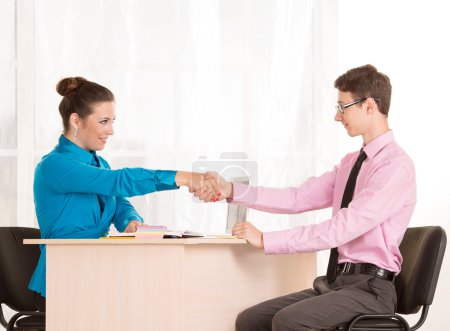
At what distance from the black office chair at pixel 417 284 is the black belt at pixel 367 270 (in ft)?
0.28

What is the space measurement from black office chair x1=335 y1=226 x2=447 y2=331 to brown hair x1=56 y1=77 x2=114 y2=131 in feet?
4.08

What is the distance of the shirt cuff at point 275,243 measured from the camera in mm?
2570

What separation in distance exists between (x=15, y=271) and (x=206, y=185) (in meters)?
0.79

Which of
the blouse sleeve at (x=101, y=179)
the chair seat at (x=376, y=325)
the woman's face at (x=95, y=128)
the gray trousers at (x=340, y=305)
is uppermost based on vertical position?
the woman's face at (x=95, y=128)

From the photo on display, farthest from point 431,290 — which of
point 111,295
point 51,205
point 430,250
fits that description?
point 51,205

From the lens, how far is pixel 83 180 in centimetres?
271

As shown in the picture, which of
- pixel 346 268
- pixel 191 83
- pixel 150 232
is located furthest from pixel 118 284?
pixel 191 83

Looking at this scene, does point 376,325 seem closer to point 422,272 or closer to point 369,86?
point 422,272

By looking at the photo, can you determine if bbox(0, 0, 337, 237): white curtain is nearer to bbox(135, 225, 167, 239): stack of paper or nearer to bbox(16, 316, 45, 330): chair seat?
bbox(16, 316, 45, 330): chair seat

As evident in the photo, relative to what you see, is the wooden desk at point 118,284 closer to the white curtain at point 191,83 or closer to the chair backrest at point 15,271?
the chair backrest at point 15,271

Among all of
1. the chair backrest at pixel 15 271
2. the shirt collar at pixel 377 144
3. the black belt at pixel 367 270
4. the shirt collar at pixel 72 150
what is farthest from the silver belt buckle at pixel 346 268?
the chair backrest at pixel 15 271

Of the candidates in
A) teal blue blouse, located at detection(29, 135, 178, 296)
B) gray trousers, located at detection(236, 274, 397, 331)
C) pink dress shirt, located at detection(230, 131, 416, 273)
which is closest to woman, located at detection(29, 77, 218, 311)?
teal blue blouse, located at detection(29, 135, 178, 296)

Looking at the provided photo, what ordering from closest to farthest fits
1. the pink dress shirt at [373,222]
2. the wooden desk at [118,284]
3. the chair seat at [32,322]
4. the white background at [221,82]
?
1. the wooden desk at [118,284]
2. the pink dress shirt at [373,222]
3. the chair seat at [32,322]
4. the white background at [221,82]

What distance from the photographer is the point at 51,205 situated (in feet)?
9.05
